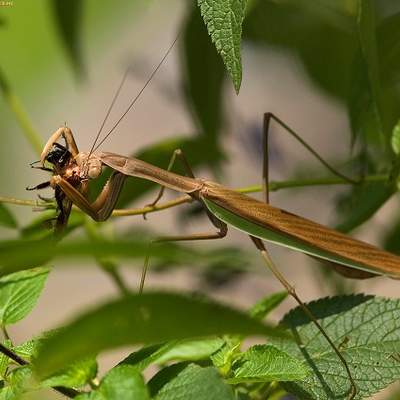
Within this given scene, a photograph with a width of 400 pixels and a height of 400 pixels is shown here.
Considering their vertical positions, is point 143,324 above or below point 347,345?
above

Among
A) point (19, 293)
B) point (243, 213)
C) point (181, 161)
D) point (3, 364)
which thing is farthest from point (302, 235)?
point (3, 364)

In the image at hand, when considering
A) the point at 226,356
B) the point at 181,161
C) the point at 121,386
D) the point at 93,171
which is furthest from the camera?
the point at 181,161

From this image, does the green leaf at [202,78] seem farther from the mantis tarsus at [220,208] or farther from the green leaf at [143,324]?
the green leaf at [143,324]

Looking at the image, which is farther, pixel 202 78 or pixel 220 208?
pixel 202 78

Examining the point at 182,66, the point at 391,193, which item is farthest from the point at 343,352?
the point at 182,66

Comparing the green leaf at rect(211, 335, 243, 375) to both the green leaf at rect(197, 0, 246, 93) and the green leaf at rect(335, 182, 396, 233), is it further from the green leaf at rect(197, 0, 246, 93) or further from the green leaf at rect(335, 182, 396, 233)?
the green leaf at rect(335, 182, 396, 233)

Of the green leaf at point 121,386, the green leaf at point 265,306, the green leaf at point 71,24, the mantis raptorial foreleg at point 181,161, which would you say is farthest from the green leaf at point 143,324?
the green leaf at point 71,24

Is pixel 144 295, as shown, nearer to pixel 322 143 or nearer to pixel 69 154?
pixel 69 154

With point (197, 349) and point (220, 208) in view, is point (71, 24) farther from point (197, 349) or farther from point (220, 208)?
point (197, 349)
